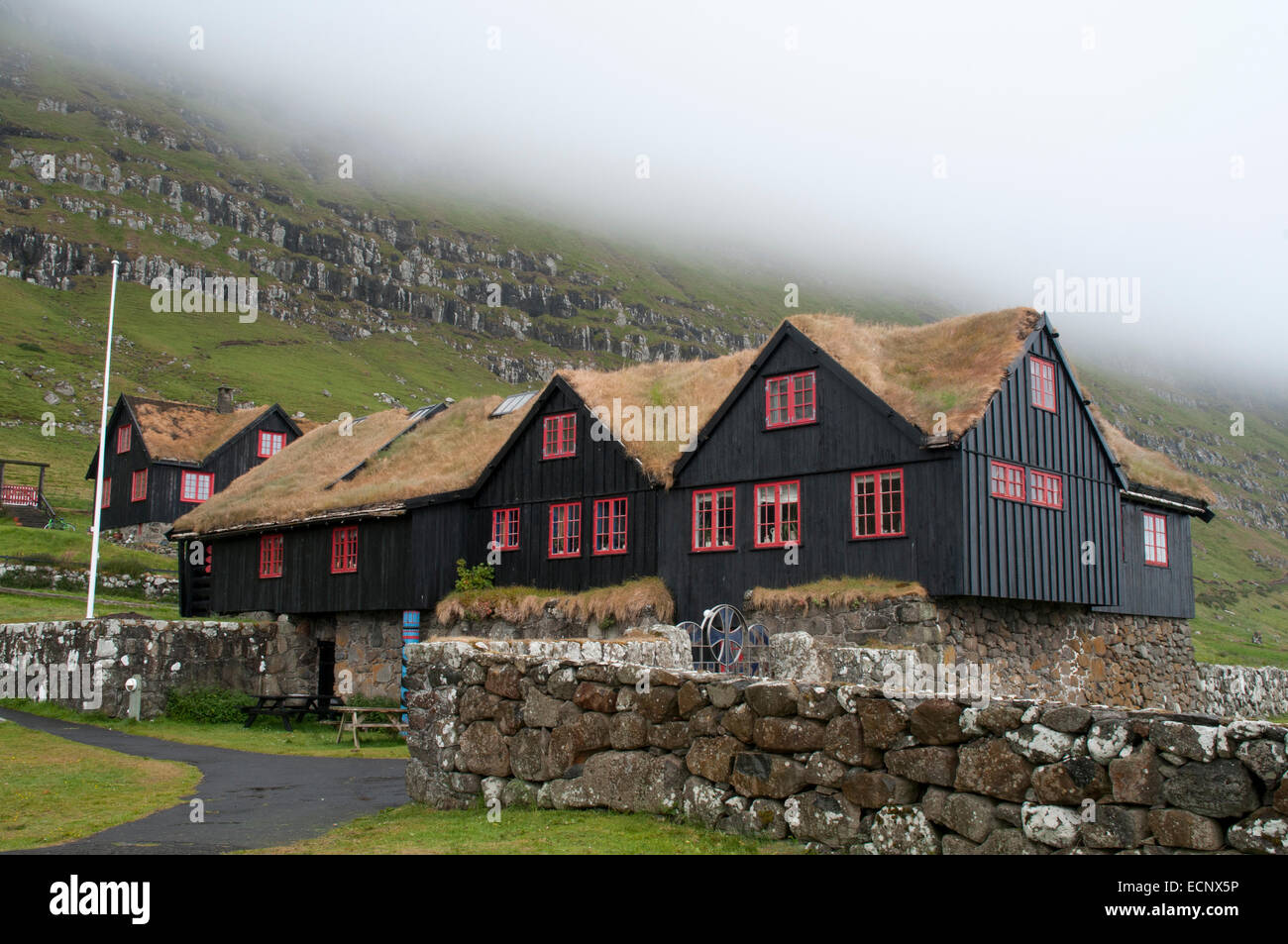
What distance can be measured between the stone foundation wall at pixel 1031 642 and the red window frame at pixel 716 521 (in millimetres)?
2501

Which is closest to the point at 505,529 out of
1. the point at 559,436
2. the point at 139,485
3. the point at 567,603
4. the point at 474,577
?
the point at 474,577

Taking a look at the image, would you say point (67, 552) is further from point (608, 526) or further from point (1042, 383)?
point (1042, 383)

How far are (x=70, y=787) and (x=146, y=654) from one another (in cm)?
1304

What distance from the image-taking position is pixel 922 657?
977 inches

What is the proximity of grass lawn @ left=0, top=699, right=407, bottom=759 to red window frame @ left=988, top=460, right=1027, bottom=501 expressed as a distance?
15310 millimetres

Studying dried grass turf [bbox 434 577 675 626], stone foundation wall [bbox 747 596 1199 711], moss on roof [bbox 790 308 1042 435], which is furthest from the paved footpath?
moss on roof [bbox 790 308 1042 435]

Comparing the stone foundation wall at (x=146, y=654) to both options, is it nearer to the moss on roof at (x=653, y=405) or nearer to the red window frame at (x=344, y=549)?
the red window frame at (x=344, y=549)

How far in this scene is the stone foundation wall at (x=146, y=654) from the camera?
2925 centimetres

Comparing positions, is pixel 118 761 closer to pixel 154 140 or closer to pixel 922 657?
pixel 922 657

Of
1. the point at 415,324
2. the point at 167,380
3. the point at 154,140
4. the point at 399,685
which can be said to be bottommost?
the point at 399,685

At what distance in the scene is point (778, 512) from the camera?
1138 inches

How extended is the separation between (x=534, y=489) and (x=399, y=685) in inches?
296

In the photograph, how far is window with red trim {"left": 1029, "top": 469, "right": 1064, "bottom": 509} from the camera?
91.8 feet
